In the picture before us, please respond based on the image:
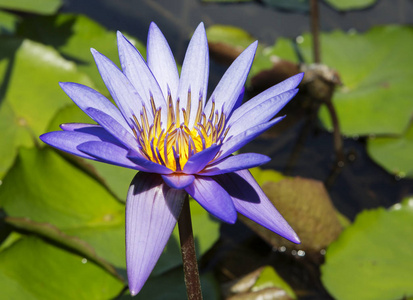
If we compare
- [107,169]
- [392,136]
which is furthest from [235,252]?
[392,136]

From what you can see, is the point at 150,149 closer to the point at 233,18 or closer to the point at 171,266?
the point at 171,266

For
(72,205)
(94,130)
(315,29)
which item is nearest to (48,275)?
(72,205)

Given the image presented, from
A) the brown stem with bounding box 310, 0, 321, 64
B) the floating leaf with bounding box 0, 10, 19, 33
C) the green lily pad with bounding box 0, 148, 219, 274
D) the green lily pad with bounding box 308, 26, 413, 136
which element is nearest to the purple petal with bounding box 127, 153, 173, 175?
the green lily pad with bounding box 0, 148, 219, 274

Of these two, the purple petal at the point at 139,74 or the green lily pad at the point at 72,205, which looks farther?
the green lily pad at the point at 72,205

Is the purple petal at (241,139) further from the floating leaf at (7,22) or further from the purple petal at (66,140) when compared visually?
the floating leaf at (7,22)

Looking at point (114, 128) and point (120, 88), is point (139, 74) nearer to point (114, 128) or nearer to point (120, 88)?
point (120, 88)

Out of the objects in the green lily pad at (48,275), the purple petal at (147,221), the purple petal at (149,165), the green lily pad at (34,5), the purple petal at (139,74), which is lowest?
the green lily pad at (48,275)

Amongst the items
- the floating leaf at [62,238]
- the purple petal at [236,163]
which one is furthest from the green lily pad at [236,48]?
the purple petal at [236,163]

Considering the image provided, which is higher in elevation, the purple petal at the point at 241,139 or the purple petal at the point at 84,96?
the purple petal at the point at 241,139

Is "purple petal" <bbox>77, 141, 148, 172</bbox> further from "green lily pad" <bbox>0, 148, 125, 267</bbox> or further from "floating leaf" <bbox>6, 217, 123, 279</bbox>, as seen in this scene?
"green lily pad" <bbox>0, 148, 125, 267</bbox>
